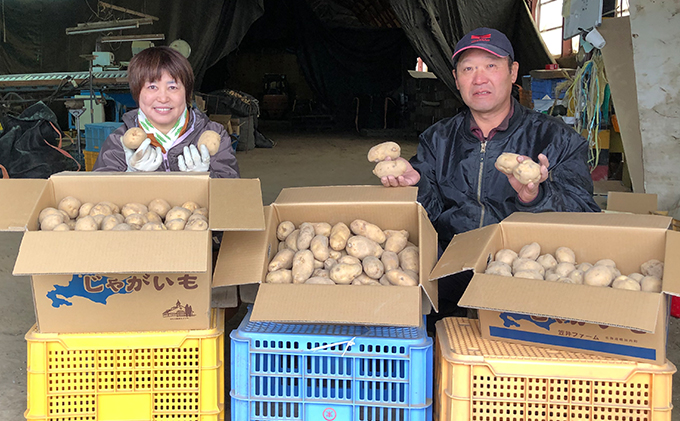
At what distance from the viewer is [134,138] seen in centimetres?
193

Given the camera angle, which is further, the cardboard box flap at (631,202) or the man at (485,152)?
the cardboard box flap at (631,202)

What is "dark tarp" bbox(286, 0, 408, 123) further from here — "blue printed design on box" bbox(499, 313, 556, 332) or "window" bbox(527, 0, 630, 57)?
"blue printed design on box" bbox(499, 313, 556, 332)

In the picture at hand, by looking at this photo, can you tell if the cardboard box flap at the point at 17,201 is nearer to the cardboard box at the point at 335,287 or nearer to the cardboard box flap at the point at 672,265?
the cardboard box at the point at 335,287

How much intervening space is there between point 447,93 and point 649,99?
6719 millimetres

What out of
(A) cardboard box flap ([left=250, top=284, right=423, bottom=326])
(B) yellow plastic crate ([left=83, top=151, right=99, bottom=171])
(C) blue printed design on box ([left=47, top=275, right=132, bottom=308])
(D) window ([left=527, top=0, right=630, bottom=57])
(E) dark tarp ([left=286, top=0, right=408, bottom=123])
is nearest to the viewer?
(A) cardboard box flap ([left=250, top=284, right=423, bottom=326])

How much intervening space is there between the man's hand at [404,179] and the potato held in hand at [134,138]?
800mm

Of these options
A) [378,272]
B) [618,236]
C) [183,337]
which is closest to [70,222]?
[183,337]

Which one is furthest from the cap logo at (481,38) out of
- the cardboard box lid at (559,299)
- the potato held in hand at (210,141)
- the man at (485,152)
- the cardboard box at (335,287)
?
the potato held in hand at (210,141)

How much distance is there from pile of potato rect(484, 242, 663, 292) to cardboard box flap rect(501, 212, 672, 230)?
0.24 feet

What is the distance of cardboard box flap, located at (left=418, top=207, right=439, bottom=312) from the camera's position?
1.47 m

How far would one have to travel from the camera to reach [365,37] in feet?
38.1

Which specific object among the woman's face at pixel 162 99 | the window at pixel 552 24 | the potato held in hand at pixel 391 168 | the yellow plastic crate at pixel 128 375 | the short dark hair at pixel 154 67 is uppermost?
the window at pixel 552 24

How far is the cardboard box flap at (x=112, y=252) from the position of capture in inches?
49.0

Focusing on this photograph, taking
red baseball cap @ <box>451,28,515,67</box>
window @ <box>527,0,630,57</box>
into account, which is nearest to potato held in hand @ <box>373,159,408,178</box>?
red baseball cap @ <box>451,28,515,67</box>
